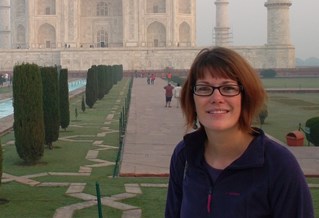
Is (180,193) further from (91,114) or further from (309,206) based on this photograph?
(91,114)

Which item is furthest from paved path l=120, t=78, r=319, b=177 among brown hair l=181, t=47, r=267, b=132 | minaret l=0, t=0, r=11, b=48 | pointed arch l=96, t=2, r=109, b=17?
minaret l=0, t=0, r=11, b=48

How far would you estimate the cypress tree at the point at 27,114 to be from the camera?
6535 mm

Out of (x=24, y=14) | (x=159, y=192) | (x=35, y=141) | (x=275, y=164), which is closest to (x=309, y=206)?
(x=275, y=164)

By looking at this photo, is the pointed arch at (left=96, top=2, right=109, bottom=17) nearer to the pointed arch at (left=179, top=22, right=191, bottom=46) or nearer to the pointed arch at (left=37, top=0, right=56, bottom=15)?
the pointed arch at (left=37, top=0, right=56, bottom=15)

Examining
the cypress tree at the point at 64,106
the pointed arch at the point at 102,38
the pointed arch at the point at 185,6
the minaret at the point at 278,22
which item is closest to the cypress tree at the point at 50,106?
the cypress tree at the point at 64,106

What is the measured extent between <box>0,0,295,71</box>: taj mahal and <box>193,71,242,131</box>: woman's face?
3512cm

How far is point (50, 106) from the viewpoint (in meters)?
7.89

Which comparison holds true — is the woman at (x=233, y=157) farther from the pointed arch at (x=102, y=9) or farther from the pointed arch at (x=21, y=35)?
the pointed arch at (x=21, y=35)

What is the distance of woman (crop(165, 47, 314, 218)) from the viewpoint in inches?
52.9

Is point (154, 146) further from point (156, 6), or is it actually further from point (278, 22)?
point (156, 6)

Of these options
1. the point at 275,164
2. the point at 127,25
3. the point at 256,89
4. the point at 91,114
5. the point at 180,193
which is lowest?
the point at 91,114

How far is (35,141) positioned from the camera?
655 centimetres

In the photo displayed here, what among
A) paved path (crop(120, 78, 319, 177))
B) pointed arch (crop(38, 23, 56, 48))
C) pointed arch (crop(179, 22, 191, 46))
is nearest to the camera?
paved path (crop(120, 78, 319, 177))

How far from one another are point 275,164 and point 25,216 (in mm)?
3137
